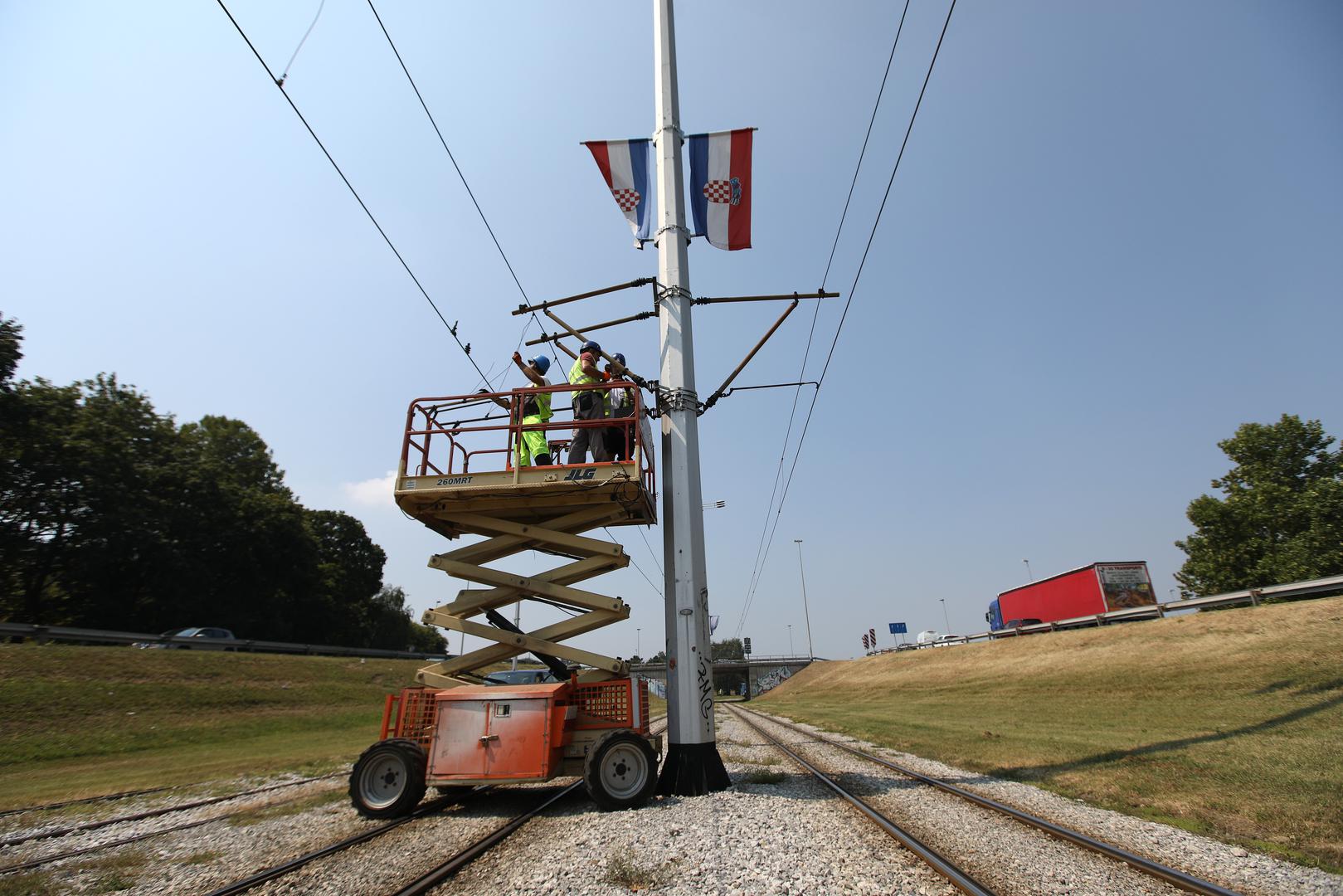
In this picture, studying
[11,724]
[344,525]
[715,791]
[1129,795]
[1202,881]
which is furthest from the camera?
[344,525]

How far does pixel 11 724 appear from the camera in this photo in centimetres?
1656

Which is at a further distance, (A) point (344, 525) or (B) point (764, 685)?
(B) point (764, 685)

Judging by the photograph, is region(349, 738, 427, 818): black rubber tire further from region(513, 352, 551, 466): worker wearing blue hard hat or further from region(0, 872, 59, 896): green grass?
region(513, 352, 551, 466): worker wearing blue hard hat

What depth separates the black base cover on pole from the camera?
338 inches

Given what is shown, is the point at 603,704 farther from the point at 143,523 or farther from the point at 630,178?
the point at 143,523

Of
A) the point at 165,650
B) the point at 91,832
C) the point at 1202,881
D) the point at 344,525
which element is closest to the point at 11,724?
the point at 165,650

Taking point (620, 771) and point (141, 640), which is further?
point (141, 640)

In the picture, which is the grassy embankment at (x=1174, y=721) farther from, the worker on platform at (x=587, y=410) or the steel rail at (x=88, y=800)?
the steel rail at (x=88, y=800)

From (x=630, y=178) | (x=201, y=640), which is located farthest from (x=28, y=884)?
(x=201, y=640)

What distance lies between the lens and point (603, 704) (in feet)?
27.9

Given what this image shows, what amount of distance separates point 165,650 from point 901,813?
3302cm

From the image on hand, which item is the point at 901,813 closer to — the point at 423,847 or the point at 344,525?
the point at 423,847

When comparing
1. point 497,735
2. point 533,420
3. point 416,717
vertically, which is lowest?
point 497,735

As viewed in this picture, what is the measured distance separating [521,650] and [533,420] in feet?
11.6
